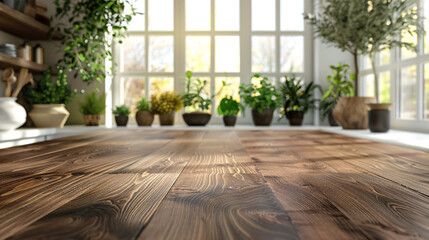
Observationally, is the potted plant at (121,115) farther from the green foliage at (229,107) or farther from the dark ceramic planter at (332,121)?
the dark ceramic planter at (332,121)

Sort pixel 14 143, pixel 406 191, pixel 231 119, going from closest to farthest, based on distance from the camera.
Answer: pixel 406 191
pixel 14 143
pixel 231 119

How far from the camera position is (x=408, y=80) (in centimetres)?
297

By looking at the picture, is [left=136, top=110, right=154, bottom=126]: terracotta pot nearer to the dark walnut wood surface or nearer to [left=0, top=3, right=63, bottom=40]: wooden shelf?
[left=0, top=3, right=63, bottom=40]: wooden shelf

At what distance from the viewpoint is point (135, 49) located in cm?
412

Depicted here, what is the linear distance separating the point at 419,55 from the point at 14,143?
2887mm

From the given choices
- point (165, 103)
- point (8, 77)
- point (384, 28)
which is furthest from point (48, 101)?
point (384, 28)

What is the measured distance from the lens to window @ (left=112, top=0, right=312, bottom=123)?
13.4 ft

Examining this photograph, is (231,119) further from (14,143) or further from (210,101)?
(14,143)

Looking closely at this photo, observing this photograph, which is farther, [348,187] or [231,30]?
[231,30]

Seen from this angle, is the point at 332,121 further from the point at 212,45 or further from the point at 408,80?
the point at 212,45

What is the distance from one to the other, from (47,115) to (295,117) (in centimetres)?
241

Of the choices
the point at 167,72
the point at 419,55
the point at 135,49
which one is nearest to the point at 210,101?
the point at 167,72

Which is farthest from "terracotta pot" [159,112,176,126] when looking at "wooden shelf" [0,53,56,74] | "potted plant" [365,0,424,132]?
"potted plant" [365,0,424,132]

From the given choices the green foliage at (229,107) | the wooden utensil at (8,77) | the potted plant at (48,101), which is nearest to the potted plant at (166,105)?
the green foliage at (229,107)
